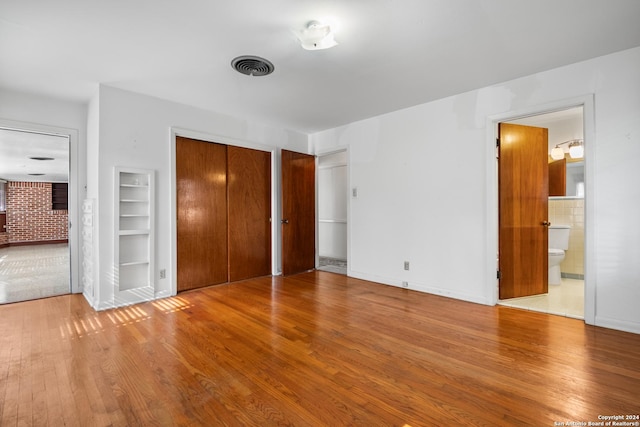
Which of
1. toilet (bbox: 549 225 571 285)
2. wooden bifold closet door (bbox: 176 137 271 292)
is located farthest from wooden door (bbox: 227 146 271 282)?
toilet (bbox: 549 225 571 285)

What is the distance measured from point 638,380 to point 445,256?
1909 mm

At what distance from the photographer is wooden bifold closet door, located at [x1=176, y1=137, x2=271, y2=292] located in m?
3.84

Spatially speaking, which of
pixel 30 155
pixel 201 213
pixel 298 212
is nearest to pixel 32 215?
pixel 30 155

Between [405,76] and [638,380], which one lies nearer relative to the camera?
[638,380]

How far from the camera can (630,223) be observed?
253 centimetres

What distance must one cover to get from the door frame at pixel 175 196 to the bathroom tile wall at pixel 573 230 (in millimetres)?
4494

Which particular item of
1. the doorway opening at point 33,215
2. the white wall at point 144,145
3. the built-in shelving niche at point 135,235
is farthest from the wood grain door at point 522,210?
the doorway opening at point 33,215

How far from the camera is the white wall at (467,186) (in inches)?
100

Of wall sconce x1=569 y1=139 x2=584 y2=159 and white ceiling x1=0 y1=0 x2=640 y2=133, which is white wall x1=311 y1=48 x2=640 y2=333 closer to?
white ceiling x1=0 y1=0 x2=640 y2=133

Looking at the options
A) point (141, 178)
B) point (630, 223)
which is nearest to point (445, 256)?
point (630, 223)

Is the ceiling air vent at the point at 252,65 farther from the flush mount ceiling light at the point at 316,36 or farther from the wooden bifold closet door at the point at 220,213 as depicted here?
the wooden bifold closet door at the point at 220,213

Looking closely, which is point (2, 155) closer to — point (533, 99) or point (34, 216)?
point (34, 216)

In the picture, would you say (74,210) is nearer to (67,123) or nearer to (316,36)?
(67,123)

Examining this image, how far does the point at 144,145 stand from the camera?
3447 millimetres
